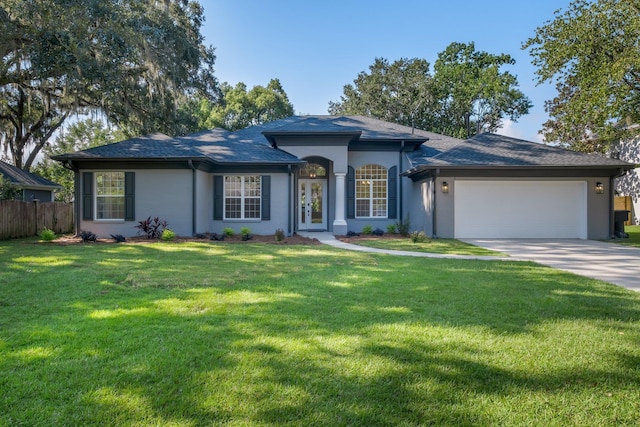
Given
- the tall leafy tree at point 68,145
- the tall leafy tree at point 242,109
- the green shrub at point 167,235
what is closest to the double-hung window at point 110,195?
the green shrub at point 167,235

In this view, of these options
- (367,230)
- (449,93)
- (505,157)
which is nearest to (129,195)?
(367,230)

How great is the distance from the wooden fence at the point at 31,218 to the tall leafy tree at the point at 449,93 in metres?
22.8

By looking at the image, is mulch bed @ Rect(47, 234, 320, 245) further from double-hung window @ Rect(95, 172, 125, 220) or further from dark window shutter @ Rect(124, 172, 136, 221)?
double-hung window @ Rect(95, 172, 125, 220)

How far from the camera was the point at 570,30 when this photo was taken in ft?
44.7

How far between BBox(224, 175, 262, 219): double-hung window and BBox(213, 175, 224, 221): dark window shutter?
14cm

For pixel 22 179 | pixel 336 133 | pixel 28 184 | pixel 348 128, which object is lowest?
pixel 28 184

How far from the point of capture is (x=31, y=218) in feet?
47.6

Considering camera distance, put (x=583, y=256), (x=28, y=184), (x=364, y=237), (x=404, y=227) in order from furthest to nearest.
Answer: (x=28, y=184), (x=404, y=227), (x=364, y=237), (x=583, y=256)

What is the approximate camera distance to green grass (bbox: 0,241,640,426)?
2.41 m

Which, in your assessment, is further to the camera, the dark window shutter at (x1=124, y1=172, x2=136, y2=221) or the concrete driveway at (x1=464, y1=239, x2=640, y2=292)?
the dark window shutter at (x1=124, y1=172, x2=136, y2=221)

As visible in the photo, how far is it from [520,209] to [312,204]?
795cm

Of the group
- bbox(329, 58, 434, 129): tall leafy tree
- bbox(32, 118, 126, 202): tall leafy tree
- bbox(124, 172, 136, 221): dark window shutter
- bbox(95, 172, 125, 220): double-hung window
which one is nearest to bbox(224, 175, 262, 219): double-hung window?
bbox(124, 172, 136, 221): dark window shutter

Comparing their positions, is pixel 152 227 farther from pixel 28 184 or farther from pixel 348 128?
pixel 28 184

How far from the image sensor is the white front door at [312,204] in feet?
54.5
